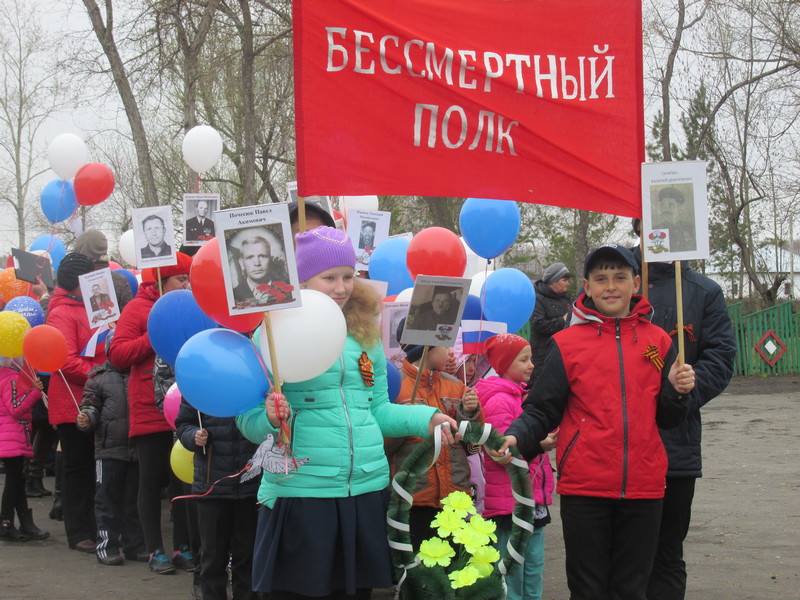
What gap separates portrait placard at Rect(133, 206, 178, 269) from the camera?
20.7ft

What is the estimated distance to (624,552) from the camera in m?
3.85

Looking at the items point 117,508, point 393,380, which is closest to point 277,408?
point 393,380

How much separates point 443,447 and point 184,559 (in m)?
2.71

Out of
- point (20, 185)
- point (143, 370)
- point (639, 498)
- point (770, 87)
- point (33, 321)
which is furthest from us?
point (20, 185)

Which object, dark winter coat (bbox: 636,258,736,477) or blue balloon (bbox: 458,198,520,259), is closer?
dark winter coat (bbox: 636,258,736,477)

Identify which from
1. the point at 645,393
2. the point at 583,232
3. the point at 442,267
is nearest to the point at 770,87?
the point at 583,232

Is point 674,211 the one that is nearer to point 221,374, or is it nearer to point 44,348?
point 221,374

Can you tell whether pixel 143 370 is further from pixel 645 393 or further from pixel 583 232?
pixel 583 232

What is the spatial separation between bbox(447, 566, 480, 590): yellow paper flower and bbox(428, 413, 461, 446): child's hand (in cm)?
53

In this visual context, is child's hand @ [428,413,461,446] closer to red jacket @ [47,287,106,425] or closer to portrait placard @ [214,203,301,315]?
portrait placard @ [214,203,301,315]

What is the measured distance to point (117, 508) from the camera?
672 cm

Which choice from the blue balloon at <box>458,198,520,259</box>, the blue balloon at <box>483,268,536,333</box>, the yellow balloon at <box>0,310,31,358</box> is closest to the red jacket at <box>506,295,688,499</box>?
the blue balloon at <box>458,198,520,259</box>

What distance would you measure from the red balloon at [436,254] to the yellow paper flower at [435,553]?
2.20m

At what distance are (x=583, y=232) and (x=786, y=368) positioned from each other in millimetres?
5511
